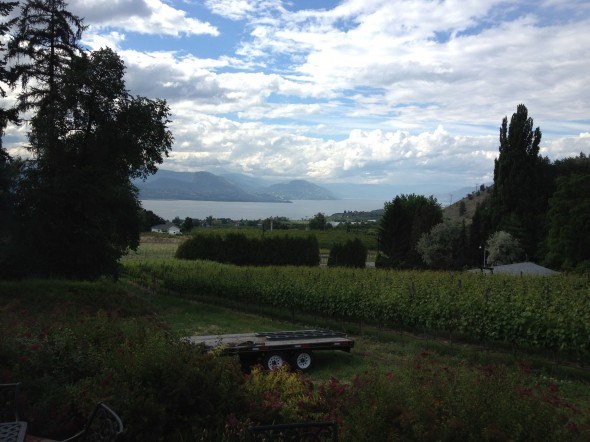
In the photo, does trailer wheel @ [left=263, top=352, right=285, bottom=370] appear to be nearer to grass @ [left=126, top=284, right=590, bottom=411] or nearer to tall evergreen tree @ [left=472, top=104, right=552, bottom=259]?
grass @ [left=126, top=284, right=590, bottom=411]

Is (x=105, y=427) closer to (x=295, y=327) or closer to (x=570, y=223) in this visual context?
(x=295, y=327)

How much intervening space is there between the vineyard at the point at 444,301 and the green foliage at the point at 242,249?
59.8ft

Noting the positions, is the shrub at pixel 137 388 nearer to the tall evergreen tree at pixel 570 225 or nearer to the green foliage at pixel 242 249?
the green foliage at pixel 242 249

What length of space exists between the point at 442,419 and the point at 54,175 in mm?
24902

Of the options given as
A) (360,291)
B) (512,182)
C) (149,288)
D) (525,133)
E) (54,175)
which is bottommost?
(149,288)

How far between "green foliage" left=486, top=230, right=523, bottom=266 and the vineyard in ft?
123

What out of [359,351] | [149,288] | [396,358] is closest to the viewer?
[396,358]

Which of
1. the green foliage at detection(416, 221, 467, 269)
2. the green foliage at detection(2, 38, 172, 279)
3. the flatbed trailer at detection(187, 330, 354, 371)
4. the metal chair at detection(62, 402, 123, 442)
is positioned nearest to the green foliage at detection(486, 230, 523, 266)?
the green foliage at detection(416, 221, 467, 269)

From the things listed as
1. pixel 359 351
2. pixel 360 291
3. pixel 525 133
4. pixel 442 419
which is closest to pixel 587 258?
pixel 525 133

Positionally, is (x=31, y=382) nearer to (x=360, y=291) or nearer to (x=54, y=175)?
(x=360, y=291)

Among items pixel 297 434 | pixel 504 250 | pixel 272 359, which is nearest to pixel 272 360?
pixel 272 359

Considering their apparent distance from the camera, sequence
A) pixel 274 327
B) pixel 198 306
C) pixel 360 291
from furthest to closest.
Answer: pixel 198 306, pixel 274 327, pixel 360 291

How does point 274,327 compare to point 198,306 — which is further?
point 198,306

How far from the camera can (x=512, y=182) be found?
60.8 metres
